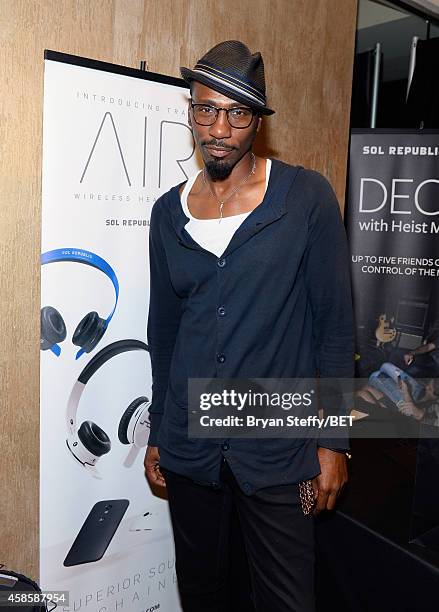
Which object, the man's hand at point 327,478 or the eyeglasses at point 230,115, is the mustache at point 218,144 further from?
the man's hand at point 327,478

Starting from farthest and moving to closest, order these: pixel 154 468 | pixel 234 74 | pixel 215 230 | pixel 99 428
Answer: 1. pixel 99 428
2. pixel 154 468
3. pixel 215 230
4. pixel 234 74

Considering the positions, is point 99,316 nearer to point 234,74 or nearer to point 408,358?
point 234,74

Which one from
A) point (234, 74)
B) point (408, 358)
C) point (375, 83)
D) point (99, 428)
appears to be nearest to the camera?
point (234, 74)

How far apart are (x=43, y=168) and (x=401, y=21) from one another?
7.32ft

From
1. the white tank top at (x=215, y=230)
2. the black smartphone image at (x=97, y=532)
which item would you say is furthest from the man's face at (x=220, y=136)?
the black smartphone image at (x=97, y=532)

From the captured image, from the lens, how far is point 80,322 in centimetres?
178

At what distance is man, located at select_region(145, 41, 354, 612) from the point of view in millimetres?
1438

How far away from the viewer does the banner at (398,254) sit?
8.58 ft

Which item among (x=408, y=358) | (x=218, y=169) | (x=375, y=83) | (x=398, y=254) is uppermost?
(x=375, y=83)

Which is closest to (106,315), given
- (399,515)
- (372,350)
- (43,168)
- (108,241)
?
(108,241)

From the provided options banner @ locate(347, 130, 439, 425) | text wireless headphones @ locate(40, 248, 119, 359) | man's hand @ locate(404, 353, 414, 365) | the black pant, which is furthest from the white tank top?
man's hand @ locate(404, 353, 414, 365)

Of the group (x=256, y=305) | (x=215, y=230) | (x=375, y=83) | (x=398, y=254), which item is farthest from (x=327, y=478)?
(x=375, y=83)

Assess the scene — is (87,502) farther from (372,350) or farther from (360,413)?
(372,350)

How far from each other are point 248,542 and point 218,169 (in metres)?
0.91
